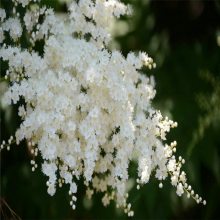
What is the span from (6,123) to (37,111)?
0.65m

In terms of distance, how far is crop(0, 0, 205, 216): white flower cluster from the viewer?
1290 mm

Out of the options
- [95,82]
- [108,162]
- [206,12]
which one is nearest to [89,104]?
[95,82]

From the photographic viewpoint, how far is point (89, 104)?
130 centimetres

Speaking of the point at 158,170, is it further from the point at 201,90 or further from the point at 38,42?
the point at 201,90

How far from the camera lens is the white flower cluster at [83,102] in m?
1.29

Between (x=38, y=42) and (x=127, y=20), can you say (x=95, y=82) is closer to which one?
(x=38, y=42)

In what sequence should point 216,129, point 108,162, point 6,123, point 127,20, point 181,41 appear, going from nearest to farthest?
point 108,162 < point 6,123 < point 216,129 < point 127,20 < point 181,41

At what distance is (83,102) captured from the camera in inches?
50.7

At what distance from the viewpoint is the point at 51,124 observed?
1282mm

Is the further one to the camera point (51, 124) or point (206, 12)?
point (206, 12)

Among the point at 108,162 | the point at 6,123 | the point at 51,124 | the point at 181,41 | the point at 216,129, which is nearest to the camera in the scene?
the point at 51,124

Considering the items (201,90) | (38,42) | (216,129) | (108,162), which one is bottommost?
(108,162)

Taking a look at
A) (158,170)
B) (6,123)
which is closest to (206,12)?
(6,123)

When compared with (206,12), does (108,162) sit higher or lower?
lower
